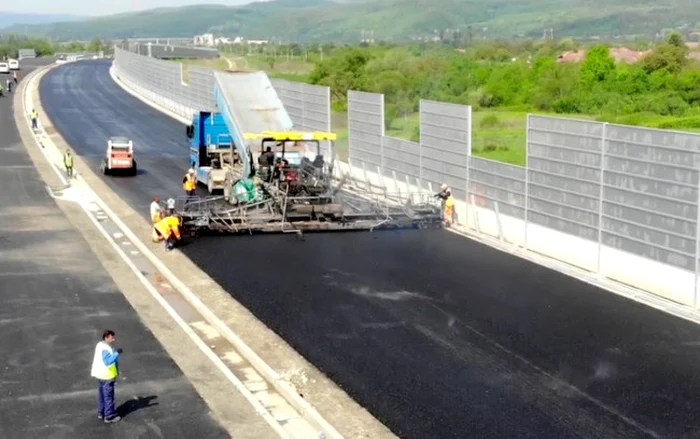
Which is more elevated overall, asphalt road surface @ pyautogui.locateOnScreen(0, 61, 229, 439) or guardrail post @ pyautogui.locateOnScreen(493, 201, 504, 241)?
guardrail post @ pyautogui.locateOnScreen(493, 201, 504, 241)

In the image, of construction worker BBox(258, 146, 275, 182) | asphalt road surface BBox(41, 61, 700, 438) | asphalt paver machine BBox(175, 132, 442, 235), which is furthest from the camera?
construction worker BBox(258, 146, 275, 182)

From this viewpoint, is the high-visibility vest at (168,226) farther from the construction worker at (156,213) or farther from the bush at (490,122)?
the bush at (490,122)

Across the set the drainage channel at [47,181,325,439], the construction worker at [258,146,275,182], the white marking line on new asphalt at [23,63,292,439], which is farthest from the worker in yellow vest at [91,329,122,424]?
the construction worker at [258,146,275,182]

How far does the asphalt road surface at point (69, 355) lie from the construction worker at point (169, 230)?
74.1 inches

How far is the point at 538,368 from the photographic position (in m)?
17.4

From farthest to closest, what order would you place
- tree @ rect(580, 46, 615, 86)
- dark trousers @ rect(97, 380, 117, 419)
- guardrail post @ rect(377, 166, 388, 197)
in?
tree @ rect(580, 46, 615, 86), guardrail post @ rect(377, 166, 388, 197), dark trousers @ rect(97, 380, 117, 419)

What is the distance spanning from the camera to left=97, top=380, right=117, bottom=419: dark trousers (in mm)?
14703

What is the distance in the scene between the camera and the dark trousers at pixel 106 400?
14.7m

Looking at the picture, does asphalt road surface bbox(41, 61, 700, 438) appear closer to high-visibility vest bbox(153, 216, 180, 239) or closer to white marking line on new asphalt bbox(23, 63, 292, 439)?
high-visibility vest bbox(153, 216, 180, 239)

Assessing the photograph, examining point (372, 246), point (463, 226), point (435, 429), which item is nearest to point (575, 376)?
point (435, 429)

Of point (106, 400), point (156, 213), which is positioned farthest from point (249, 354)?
point (156, 213)

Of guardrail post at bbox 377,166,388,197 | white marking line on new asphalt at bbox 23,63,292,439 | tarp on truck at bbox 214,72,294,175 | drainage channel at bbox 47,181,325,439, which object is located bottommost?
drainage channel at bbox 47,181,325,439

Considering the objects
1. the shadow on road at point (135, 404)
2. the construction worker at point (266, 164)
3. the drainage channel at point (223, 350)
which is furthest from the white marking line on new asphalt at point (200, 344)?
the construction worker at point (266, 164)

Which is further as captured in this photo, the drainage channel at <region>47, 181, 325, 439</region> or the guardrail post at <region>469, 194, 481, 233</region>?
the guardrail post at <region>469, 194, 481, 233</region>
